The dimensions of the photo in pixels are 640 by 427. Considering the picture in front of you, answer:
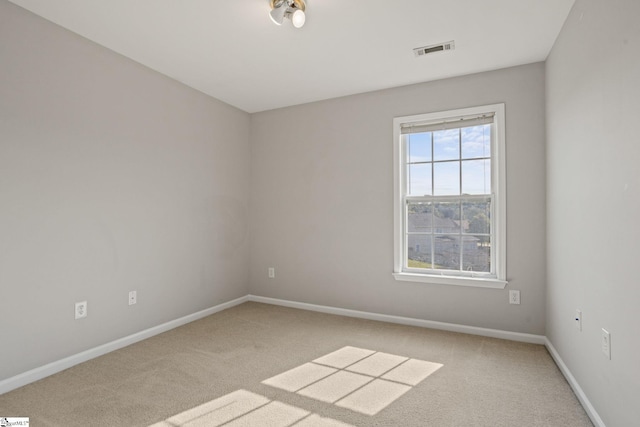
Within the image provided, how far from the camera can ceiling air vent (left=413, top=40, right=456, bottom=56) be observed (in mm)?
2707

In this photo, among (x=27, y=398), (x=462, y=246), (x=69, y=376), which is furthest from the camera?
(x=462, y=246)

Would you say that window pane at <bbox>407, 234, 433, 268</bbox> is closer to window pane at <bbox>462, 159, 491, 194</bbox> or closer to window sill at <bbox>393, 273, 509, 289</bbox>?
window sill at <bbox>393, 273, 509, 289</bbox>

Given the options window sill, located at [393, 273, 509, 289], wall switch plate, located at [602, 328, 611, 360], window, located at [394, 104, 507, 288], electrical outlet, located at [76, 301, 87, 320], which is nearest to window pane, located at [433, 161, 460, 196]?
window, located at [394, 104, 507, 288]

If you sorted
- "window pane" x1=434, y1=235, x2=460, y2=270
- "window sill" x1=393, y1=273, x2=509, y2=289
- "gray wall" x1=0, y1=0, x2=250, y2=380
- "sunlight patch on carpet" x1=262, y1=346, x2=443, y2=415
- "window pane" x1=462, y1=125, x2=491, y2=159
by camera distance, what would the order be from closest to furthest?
1. "sunlight patch on carpet" x1=262, y1=346, x2=443, y2=415
2. "gray wall" x1=0, y1=0, x2=250, y2=380
3. "window sill" x1=393, y1=273, x2=509, y2=289
4. "window pane" x1=462, y1=125, x2=491, y2=159
5. "window pane" x1=434, y1=235, x2=460, y2=270

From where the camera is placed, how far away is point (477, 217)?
130 inches

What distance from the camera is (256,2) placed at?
2195 millimetres

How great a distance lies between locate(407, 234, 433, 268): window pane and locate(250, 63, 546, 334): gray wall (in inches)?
8.1

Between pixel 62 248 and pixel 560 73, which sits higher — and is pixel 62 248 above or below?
below

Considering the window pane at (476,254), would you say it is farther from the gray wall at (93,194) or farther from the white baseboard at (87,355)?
the white baseboard at (87,355)

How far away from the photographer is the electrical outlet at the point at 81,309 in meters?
2.57

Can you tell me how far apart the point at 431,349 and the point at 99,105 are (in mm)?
3489

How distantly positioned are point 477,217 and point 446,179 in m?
0.49

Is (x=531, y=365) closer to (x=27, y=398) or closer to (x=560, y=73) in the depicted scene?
(x=560, y=73)

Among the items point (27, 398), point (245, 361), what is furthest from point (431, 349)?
point (27, 398)
